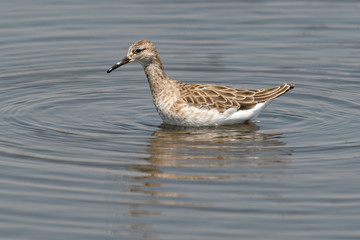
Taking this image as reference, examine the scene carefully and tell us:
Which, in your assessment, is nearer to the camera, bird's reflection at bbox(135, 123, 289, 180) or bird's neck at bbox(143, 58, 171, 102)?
bird's reflection at bbox(135, 123, 289, 180)

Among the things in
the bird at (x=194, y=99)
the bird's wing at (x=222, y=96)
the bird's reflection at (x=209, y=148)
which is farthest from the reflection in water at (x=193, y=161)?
the bird's wing at (x=222, y=96)

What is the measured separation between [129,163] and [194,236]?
2.88 meters

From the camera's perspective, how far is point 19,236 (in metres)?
9.16

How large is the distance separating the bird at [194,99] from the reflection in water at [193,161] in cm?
19

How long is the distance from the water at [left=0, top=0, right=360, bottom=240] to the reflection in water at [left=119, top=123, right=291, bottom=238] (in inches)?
1.2

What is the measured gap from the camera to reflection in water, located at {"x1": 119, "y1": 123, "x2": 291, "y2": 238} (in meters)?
10.2

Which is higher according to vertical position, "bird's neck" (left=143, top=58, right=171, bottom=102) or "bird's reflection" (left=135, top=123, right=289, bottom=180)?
"bird's neck" (left=143, top=58, right=171, bottom=102)

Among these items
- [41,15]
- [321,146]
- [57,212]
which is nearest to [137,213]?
[57,212]

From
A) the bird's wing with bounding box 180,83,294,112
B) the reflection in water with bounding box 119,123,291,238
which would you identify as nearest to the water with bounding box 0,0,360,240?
the reflection in water with bounding box 119,123,291,238

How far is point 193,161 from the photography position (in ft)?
38.4

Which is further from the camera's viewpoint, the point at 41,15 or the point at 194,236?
the point at 41,15

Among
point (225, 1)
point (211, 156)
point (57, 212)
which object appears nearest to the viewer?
point (57, 212)

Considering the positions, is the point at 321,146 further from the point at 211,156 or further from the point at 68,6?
the point at 68,6

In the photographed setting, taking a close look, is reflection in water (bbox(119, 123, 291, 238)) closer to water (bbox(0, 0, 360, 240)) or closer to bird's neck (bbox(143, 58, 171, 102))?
water (bbox(0, 0, 360, 240))
